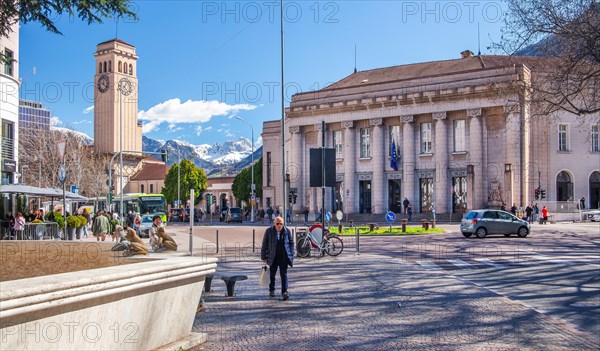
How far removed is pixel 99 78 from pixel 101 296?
125497mm

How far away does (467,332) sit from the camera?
8.94 meters

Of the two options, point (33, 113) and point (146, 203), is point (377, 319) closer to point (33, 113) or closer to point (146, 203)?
point (146, 203)

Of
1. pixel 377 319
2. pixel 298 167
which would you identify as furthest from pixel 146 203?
pixel 377 319

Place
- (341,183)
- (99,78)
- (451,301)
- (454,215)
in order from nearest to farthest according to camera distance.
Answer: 1. (451,301)
2. (454,215)
3. (341,183)
4. (99,78)

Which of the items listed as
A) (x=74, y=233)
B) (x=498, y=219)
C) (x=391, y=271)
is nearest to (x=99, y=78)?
(x=74, y=233)

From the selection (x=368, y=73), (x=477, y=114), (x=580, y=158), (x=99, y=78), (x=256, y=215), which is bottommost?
(x=256, y=215)

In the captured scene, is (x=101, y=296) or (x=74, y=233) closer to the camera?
(x=101, y=296)

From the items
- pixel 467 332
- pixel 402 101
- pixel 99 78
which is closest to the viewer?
pixel 467 332

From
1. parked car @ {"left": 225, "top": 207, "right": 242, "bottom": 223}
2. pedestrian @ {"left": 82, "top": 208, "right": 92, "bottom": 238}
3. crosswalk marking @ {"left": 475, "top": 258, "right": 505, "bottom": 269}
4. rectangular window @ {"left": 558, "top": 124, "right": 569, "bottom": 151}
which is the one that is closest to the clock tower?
parked car @ {"left": 225, "top": 207, "right": 242, "bottom": 223}

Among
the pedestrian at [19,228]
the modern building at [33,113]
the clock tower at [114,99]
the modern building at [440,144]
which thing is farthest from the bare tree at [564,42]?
the modern building at [33,113]

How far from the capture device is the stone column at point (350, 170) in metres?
66.2

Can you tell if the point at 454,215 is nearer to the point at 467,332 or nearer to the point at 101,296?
the point at 467,332

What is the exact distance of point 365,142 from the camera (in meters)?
66.8

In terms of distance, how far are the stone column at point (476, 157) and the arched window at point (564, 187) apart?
7.78 meters
